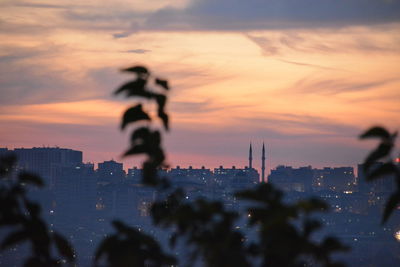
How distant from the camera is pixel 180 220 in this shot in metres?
3.01

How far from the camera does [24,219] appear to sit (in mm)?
3092

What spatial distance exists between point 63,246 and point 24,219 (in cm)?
15

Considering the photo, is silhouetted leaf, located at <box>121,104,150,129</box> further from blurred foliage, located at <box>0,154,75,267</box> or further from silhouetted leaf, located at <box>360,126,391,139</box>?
silhouetted leaf, located at <box>360,126,391,139</box>

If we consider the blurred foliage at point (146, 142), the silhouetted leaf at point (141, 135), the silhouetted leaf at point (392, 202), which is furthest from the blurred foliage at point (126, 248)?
the silhouetted leaf at point (392, 202)

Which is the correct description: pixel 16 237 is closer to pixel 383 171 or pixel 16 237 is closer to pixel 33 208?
pixel 33 208

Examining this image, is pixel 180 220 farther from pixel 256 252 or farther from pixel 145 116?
pixel 145 116

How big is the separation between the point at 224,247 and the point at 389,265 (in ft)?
503

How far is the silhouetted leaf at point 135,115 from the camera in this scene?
3451 millimetres

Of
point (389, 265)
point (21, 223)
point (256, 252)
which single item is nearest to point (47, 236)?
point (21, 223)

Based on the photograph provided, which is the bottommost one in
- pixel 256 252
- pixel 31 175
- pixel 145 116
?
pixel 256 252

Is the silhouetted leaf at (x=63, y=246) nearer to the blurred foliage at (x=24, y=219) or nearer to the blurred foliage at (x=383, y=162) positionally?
the blurred foliage at (x=24, y=219)

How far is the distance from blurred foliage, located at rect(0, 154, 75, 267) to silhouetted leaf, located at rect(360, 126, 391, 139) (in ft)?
3.25

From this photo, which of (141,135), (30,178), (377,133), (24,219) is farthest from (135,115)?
(377,133)

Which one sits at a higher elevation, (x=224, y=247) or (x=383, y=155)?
(x=383, y=155)
